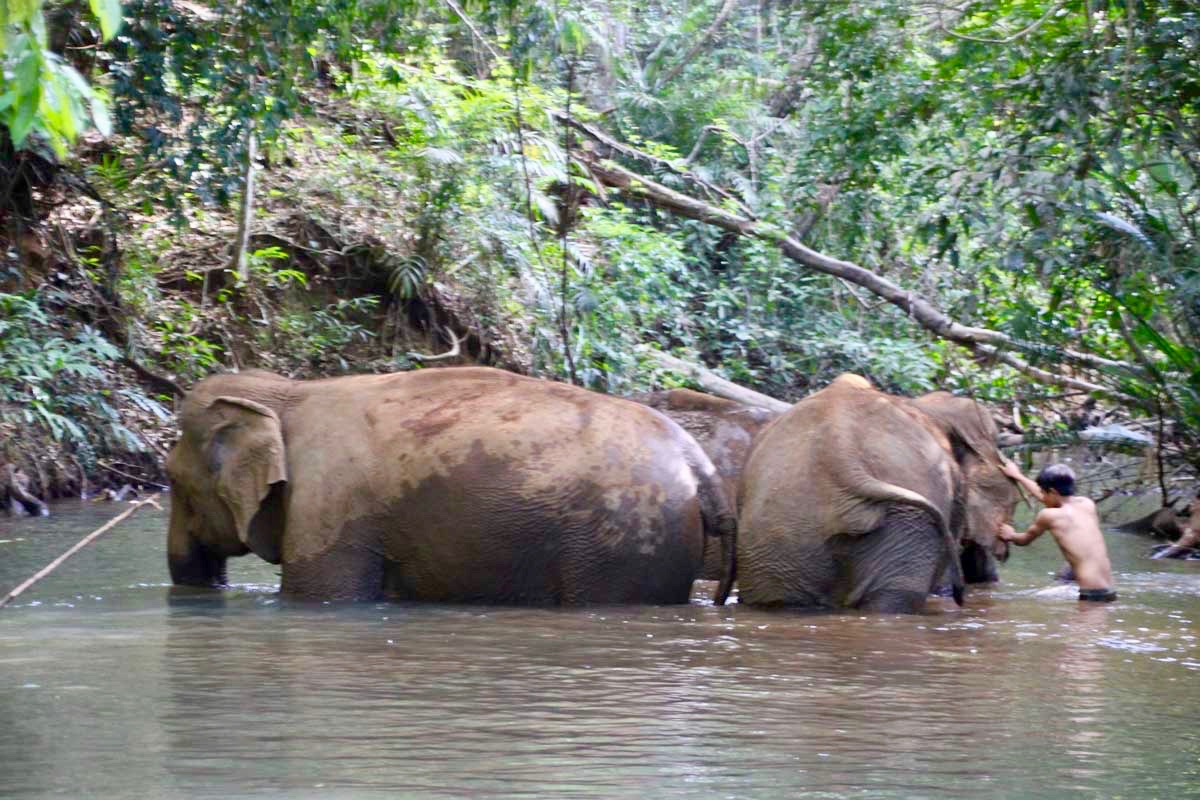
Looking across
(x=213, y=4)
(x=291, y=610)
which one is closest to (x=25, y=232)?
(x=213, y=4)

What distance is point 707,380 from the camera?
15.8 m

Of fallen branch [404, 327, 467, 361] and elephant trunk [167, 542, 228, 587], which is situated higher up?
fallen branch [404, 327, 467, 361]

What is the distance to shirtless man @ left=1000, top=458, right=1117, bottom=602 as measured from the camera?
27.3 ft

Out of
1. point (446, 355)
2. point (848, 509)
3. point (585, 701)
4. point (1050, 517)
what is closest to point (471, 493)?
point (848, 509)

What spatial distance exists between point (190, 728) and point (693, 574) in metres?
3.28

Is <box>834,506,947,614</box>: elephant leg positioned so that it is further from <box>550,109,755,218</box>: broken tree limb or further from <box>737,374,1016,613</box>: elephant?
<box>550,109,755,218</box>: broken tree limb

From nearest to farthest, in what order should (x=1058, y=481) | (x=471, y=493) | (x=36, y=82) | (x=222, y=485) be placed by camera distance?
(x=36, y=82)
(x=471, y=493)
(x=222, y=485)
(x=1058, y=481)

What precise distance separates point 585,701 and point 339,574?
262cm

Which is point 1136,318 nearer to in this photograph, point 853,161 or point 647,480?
point 853,161

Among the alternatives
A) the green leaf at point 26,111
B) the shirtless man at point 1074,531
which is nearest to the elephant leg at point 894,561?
the shirtless man at point 1074,531

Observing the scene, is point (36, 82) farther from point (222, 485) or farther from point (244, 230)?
point (244, 230)

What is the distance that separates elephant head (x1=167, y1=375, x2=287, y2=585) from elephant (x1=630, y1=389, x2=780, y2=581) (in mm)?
2756

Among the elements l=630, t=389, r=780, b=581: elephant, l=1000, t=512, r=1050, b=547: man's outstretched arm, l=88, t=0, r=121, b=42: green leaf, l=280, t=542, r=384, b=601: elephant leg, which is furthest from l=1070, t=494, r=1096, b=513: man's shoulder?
l=88, t=0, r=121, b=42: green leaf

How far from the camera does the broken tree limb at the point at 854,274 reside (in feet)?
41.0
